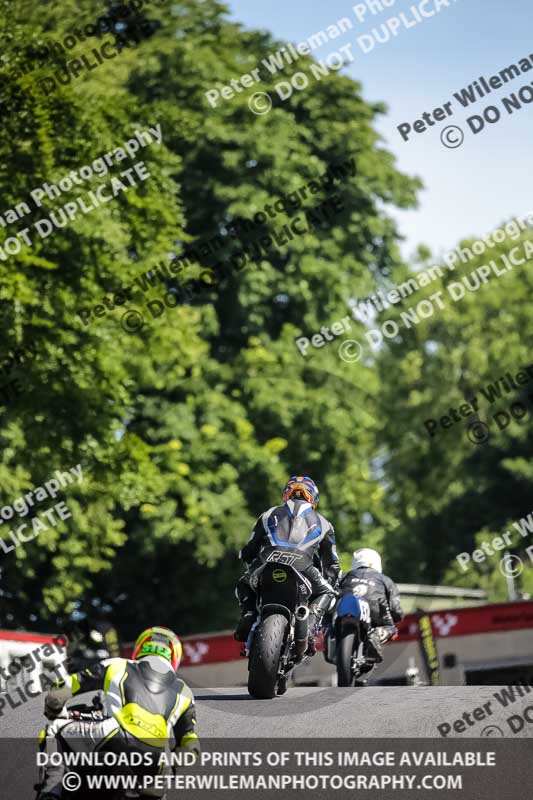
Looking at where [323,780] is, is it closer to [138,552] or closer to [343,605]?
[343,605]

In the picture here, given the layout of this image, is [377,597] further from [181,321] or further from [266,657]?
[181,321]

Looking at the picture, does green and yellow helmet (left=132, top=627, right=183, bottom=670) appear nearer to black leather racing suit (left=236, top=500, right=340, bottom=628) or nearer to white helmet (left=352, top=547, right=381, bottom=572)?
black leather racing suit (left=236, top=500, right=340, bottom=628)

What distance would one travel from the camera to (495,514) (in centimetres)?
4884

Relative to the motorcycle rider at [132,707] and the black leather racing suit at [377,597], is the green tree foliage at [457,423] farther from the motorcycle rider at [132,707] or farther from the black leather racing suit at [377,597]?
the motorcycle rider at [132,707]

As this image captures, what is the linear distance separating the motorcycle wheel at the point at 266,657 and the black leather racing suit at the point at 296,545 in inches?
22.9

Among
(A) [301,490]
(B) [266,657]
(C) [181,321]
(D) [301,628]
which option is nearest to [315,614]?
(D) [301,628]

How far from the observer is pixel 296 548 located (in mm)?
11594

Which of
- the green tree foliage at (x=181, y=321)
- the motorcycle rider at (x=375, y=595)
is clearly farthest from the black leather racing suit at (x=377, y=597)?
the green tree foliage at (x=181, y=321)

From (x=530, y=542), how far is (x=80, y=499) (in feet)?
70.0

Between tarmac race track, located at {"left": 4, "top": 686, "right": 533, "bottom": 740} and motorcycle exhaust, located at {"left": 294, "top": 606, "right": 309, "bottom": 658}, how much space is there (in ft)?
1.45

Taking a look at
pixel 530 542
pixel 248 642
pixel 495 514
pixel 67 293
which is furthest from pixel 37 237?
pixel 495 514

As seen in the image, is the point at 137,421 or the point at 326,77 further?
the point at 326,77

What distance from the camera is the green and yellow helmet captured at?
7.20 meters

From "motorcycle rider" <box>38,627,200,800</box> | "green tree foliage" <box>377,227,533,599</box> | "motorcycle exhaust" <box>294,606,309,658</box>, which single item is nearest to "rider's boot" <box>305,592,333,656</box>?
"motorcycle exhaust" <box>294,606,309,658</box>
